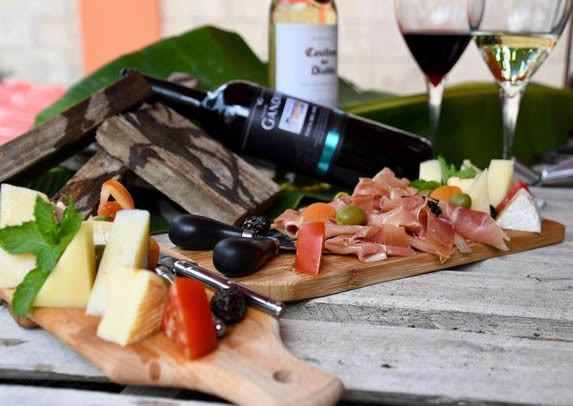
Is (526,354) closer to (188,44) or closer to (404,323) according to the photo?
(404,323)

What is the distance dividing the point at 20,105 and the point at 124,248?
136cm

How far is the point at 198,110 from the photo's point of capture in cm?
160

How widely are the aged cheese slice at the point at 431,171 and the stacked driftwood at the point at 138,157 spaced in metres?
0.29

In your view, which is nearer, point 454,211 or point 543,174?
point 454,211

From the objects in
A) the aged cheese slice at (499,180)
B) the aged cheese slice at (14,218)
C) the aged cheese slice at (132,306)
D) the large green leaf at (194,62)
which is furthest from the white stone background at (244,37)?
the aged cheese slice at (132,306)

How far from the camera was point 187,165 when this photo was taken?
4.52ft

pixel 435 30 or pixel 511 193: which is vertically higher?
pixel 435 30

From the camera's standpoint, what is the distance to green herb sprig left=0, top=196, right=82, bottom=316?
848 mm

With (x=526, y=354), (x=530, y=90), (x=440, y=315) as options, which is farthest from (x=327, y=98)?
(x=526, y=354)

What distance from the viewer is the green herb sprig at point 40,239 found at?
2.78ft

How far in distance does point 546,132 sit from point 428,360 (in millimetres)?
1515

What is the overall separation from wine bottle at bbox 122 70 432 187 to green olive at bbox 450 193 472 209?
0.31 metres

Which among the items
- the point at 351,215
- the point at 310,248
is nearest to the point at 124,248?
the point at 310,248

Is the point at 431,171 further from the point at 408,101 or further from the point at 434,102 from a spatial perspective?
the point at 408,101
